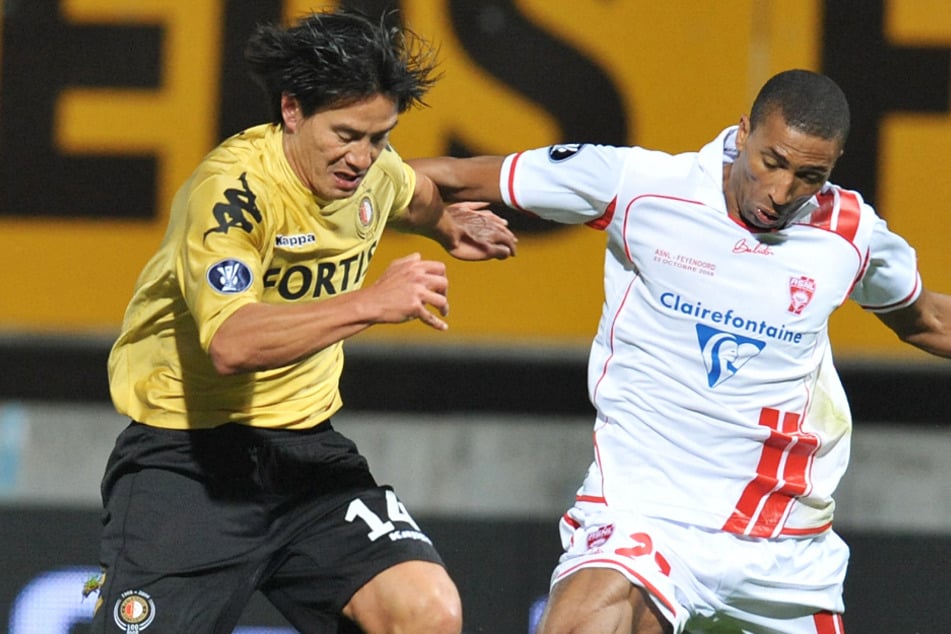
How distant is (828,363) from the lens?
4.08 meters

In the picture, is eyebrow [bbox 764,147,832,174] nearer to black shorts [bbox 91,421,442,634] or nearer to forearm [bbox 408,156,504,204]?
forearm [bbox 408,156,504,204]

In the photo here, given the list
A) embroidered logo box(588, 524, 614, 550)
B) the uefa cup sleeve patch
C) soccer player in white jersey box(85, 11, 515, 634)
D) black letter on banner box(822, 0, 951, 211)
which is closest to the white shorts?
embroidered logo box(588, 524, 614, 550)

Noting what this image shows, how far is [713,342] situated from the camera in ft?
12.7

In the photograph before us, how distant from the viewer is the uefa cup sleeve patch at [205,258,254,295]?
3.26 m

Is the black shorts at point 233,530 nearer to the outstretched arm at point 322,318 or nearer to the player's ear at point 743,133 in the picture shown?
the outstretched arm at point 322,318

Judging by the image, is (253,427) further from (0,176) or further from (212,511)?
(0,176)

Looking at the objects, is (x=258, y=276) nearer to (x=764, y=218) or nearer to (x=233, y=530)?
(x=233, y=530)

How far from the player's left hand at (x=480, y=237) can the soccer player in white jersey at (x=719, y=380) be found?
9.9 inches

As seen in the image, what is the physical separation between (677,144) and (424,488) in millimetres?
1576

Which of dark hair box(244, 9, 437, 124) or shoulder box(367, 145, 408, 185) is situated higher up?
dark hair box(244, 9, 437, 124)

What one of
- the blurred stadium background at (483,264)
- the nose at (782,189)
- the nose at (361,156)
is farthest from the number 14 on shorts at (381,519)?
the blurred stadium background at (483,264)

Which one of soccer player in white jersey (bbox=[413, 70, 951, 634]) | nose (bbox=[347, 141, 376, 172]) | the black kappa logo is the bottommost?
soccer player in white jersey (bbox=[413, 70, 951, 634])

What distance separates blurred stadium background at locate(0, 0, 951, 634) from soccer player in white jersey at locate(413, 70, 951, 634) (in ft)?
5.13

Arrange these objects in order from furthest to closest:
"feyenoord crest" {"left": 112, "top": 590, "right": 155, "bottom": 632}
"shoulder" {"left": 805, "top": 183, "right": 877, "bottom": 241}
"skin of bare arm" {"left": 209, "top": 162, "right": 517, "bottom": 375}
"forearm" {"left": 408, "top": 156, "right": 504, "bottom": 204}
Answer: "forearm" {"left": 408, "top": 156, "right": 504, "bottom": 204} → "shoulder" {"left": 805, "top": 183, "right": 877, "bottom": 241} → "feyenoord crest" {"left": 112, "top": 590, "right": 155, "bottom": 632} → "skin of bare arm" {"left": 209, "top": 162, "right": 517, "bottom": 375}
